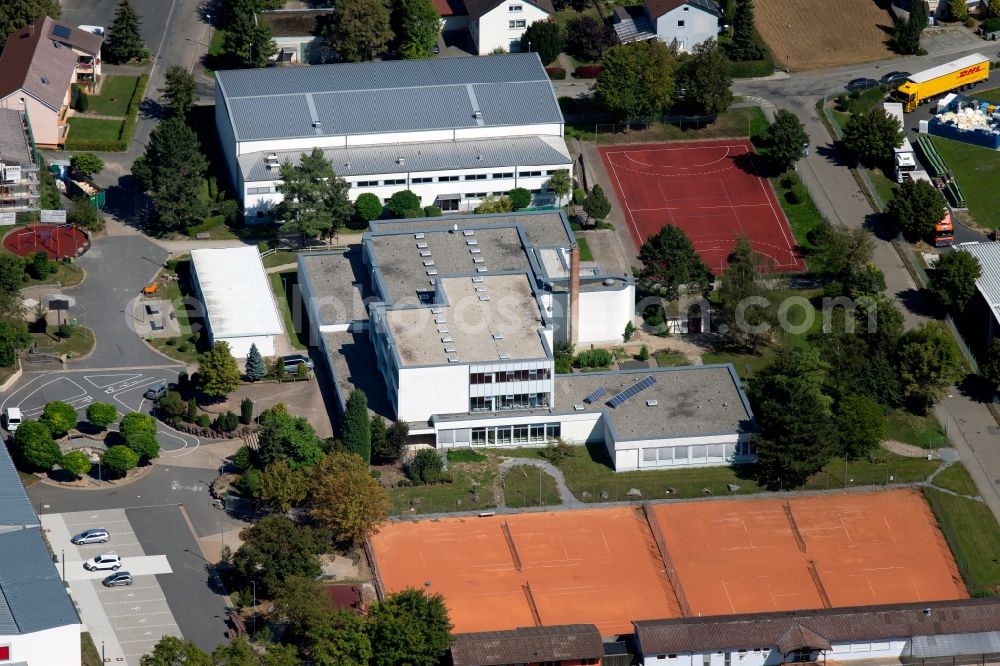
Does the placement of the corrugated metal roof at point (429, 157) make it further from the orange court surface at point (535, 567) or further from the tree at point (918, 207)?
the orange court surface at point (535, 567)

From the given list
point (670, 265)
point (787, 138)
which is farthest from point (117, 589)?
point (787, 138)

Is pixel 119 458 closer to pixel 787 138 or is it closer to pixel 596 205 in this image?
pixel 596 205

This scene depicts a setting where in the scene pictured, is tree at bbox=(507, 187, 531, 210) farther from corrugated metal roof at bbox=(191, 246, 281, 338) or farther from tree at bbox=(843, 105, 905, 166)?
tree at bbox=(843, 105, 905, 166)

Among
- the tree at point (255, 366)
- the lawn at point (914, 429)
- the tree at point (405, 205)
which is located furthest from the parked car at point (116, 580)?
the lawn at point (914, 429)

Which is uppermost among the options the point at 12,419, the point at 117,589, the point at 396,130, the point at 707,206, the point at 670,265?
the point at 396,130

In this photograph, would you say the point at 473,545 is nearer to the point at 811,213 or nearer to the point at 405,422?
the point at 405,422

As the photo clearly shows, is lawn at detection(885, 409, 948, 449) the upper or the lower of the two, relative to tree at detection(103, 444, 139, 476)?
lower

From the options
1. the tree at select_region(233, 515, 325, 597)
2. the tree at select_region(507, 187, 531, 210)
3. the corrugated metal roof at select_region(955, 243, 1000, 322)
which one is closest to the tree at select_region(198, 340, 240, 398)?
the tree at select_region(233, 515, 325, 597)
